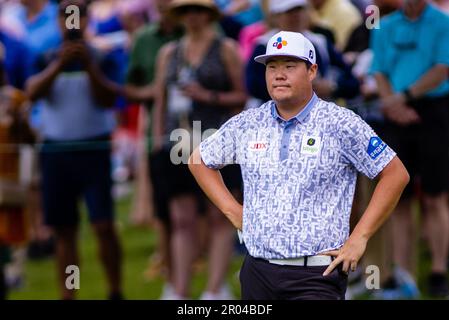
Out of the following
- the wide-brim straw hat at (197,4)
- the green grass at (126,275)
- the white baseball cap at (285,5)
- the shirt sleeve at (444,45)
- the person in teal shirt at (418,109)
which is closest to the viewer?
the white baseball cap at (285,5)

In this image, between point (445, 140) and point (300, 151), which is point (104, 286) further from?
point (300, 151)

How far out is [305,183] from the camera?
6512 millimetres

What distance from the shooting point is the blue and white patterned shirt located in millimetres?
6508

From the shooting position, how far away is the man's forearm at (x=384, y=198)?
6.46 meters

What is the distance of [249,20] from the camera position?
12430 mm

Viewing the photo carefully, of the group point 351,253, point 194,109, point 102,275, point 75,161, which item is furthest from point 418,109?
point 351,253

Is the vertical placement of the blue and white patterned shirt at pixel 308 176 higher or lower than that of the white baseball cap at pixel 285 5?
lower

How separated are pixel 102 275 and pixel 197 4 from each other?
3.07 metres

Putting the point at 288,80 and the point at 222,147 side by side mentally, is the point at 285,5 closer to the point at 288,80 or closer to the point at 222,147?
the point at 222,147

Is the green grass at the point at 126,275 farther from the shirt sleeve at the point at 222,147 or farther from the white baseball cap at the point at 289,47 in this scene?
the white baseball cap at the point at 289,47

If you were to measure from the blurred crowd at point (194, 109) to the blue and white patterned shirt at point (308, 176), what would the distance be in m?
3.11

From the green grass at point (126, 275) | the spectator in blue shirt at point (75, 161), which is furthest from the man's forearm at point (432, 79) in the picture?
the spectator in blue shirt at point (75, 161)

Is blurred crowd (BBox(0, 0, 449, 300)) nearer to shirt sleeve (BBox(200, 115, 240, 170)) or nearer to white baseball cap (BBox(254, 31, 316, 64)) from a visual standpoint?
shirt sleeve (BBox(200, 115, 240, 170))

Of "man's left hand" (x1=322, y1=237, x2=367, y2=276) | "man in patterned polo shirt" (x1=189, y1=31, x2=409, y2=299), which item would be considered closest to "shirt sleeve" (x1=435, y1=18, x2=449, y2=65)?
"man in patterned polo shirt" (x1=189, y1=31, x2=409, y2=299)
